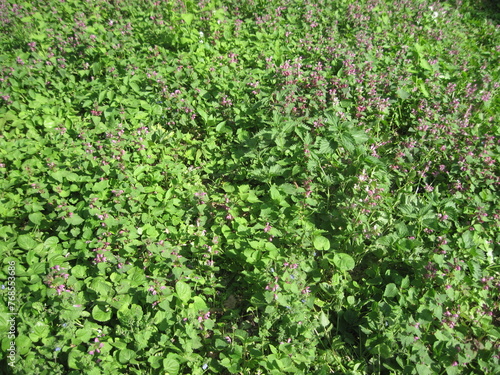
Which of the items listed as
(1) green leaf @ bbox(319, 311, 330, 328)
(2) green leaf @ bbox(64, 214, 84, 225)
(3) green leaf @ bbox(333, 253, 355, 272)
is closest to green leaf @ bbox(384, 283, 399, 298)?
(3) green leaf @ bbox(333, 253, 355, 272)

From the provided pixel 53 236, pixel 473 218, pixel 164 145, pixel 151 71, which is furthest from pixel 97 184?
pixel 473 218

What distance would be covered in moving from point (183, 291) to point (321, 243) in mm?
A: 1225

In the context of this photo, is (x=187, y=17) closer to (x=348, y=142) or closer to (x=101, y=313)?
(x=348, y=142)

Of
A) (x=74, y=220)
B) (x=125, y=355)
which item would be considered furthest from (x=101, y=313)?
(x=74, y=220)

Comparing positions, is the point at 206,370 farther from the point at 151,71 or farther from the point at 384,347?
the point at 151,71

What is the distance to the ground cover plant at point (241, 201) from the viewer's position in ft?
9.11

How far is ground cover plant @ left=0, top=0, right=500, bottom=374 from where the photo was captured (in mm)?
2777

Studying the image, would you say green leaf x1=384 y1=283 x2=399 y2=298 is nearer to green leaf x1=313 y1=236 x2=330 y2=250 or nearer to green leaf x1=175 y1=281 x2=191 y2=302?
green leaf x1=313 y1=236 x2=330 y2=250

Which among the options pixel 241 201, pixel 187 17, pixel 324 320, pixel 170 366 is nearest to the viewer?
pixel 170 366

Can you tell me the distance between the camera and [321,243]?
→ 3230 mm

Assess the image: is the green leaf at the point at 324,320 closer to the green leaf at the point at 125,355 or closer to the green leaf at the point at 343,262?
the green leaf at the point at 343,262

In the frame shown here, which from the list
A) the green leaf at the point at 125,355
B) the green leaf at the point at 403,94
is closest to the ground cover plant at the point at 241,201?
the green leaf at the point at 125,355

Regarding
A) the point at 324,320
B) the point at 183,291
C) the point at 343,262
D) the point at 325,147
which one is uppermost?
the point at 325,147

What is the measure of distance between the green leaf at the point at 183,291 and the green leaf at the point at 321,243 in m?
1.13
